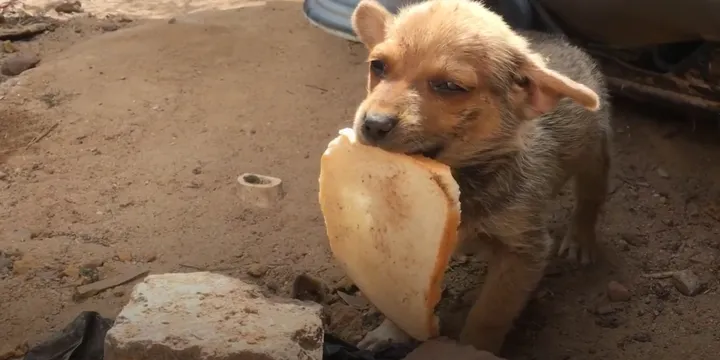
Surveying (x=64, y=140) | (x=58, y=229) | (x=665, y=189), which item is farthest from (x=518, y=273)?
(x=64, y=140)

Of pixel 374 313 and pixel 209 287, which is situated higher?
pixel 209 287

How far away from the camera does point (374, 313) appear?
165 inches

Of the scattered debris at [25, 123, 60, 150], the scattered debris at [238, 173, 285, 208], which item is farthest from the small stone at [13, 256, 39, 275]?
the scattered debris at [25, 123, 60, 150]

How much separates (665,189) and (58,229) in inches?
155

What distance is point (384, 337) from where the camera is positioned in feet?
12.9

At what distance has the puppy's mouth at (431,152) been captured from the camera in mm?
3255

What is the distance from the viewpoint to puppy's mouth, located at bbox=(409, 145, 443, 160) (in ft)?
10.7

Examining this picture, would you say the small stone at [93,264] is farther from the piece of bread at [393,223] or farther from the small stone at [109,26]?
the small stone at [109,26]

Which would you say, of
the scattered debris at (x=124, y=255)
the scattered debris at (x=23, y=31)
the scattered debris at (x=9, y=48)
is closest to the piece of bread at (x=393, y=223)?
the scattered debris at (x=124, y=255)

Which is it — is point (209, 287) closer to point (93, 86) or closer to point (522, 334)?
point (522, 334)

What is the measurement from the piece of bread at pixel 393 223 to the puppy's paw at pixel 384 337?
0.18m

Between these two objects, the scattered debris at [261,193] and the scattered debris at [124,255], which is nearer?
the scattered debris at [124,255]

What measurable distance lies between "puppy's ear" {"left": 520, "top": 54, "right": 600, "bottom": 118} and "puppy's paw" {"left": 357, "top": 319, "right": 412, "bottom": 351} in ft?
4.18

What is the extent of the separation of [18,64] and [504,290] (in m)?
4.81
